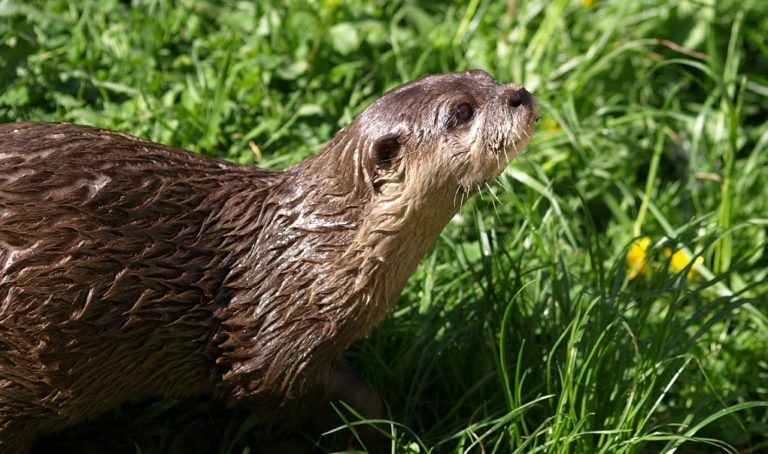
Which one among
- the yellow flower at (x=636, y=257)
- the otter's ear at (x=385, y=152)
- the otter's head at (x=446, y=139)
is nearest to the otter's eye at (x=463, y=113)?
the otter's head at (x=446, y=139)

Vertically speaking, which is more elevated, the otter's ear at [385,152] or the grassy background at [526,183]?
the otter's ear at [385,152]

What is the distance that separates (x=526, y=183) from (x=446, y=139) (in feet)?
3.04

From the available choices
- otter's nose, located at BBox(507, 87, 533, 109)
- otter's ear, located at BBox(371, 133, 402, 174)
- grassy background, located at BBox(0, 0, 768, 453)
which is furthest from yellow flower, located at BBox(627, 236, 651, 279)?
otter's ear, located at BBox(371, 133, 402, 174)

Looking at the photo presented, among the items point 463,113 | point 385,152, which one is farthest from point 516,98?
point 385,152

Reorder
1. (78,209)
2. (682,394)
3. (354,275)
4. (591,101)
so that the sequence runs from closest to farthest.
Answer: (78,209) < (354,275) < (682,394) < (591,101)

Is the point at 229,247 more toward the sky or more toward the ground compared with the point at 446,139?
more toward the ground

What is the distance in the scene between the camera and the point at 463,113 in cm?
255

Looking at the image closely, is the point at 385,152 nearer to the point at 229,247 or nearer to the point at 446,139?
the point at 446,139

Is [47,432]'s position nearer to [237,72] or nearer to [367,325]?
[367,325]

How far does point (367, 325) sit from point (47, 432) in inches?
32.0

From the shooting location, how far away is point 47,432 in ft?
8.48

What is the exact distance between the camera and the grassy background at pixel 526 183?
9.35ft

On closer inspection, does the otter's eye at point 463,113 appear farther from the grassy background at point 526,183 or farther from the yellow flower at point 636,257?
the yellow flower at point 636,257

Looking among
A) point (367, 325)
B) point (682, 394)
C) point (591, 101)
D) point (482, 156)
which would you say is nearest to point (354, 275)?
point (367, 325)
